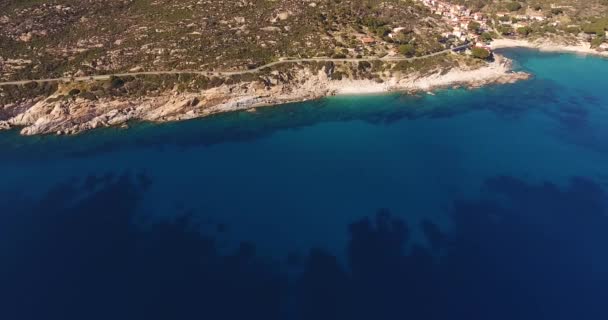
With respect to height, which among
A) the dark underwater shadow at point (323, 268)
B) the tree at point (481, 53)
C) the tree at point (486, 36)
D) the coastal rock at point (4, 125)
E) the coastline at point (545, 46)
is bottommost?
the dark underwater shadow at point (323, 268)

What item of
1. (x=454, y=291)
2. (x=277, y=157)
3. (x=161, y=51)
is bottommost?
(x=454, y=291)

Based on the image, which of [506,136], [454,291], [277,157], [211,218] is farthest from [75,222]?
[506,136]

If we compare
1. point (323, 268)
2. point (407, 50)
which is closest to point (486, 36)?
point (407, 50)

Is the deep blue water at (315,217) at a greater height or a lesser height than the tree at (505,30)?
lesser

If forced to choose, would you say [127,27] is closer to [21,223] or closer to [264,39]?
[264,39]

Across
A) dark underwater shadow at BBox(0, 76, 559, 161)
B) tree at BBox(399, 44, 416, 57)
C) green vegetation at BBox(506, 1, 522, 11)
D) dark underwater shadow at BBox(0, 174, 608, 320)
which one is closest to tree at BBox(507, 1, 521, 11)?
green vegetation at BBox(506, 1, 522, 11)

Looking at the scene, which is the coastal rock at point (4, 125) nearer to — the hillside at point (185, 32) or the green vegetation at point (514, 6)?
the hillside at point (185, 32)

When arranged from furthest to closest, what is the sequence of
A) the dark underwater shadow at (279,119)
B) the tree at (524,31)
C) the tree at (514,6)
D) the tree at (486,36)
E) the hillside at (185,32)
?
1. the tree at (514,6)
2. the tree at (524,31)
3. the tree at (486,36)
4. the hillside at (185,32)
5. the dark underwater shadow at (279,119)

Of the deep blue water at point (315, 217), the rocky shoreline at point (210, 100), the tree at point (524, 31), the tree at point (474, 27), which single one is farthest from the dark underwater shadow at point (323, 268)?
the tree at point (524, 31)
